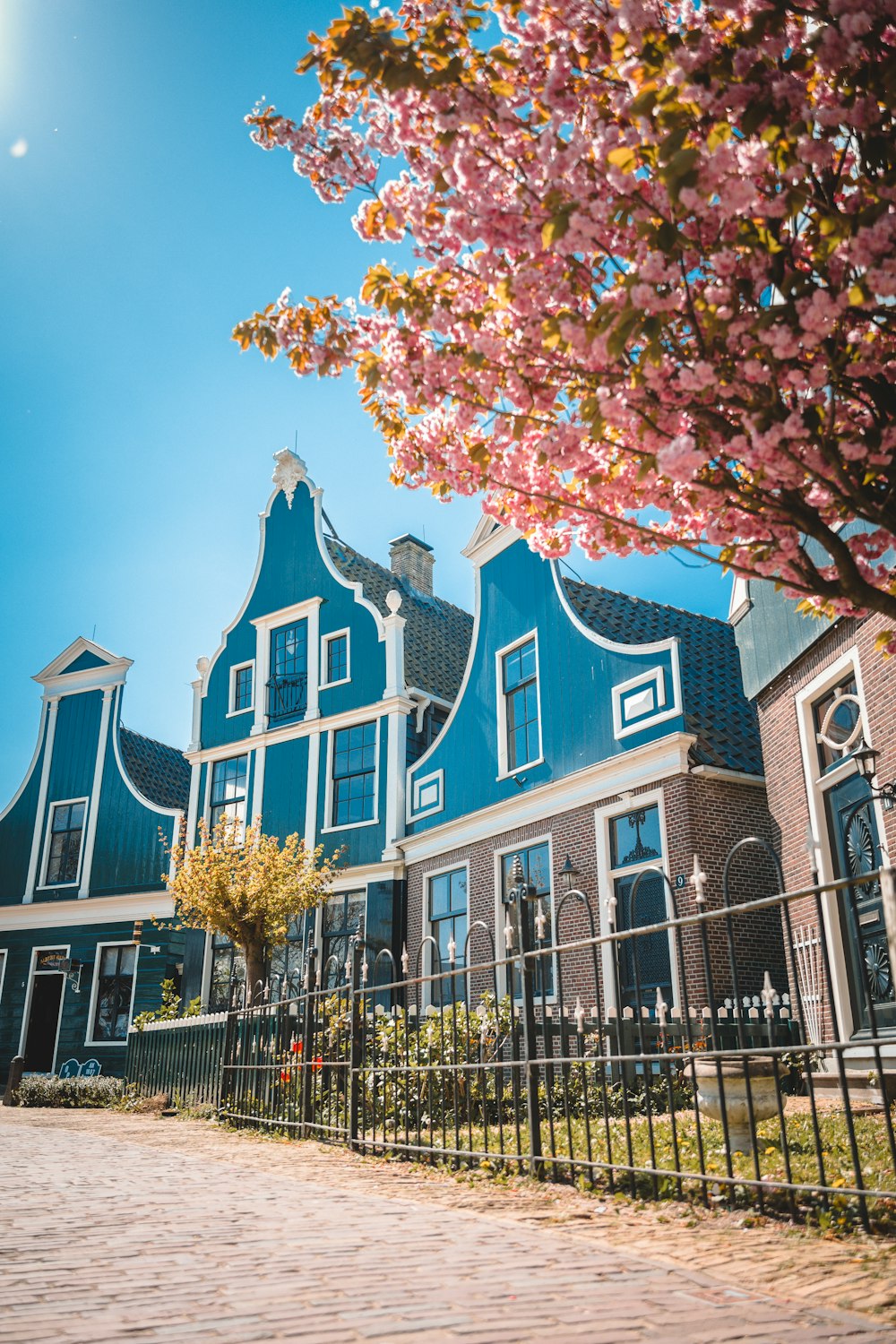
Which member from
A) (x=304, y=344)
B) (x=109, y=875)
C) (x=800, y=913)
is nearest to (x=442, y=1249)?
(x=304, y=344)

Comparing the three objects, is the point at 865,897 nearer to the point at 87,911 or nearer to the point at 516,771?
the point at 516,771

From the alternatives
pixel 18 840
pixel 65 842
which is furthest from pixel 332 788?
pixel 18 840

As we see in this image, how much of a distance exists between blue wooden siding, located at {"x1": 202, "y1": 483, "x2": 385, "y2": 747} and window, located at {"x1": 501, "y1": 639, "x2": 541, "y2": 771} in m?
4.14

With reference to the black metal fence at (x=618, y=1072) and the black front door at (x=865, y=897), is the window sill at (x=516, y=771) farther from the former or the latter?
the black front door at (x=865, y=897)

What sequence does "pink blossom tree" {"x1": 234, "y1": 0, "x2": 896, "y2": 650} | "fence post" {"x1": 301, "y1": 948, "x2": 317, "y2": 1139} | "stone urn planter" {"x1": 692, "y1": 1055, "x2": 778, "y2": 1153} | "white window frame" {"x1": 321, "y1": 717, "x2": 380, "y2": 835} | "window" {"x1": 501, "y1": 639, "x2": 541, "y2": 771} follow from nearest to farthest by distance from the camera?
"pink blossom tree" {"x1": 234, "y1": 0, "x2": 896, "y2": 650} < "stone urn planter" {"x1": 692, "y1": 1055, "x2": 778, "y2": 1153} < "fence post" {"x1": 301, "y1": 948, "x2": 317, "y2": 1139} < "window" {"x1": 501, "y1": 639, "x2": 541, "y2": 771} < "white window frame" {"x1": 321, "y1": 717, "x2": 380, "y2": 835}

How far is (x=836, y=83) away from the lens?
147 inches

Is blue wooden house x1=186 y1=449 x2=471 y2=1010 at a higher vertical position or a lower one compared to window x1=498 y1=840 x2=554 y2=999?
higher

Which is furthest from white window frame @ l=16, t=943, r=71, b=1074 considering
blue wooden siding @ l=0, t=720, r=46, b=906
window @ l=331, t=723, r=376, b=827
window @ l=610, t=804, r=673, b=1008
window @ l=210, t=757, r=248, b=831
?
window @ l=610, t=804, r=673, b=1008

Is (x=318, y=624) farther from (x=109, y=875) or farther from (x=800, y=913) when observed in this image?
(x=800, y=913)

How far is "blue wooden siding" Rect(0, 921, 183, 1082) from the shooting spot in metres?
21.8

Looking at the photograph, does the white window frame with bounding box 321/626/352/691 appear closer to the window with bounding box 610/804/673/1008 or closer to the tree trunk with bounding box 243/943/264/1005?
the tree trunk with bounding box 243/943/264/1005

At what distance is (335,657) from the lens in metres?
21.0

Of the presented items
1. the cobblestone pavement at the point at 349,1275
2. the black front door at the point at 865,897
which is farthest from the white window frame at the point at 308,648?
the cobblestone pavement at the point at 349,1275

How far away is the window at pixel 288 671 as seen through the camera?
69.7 ft
